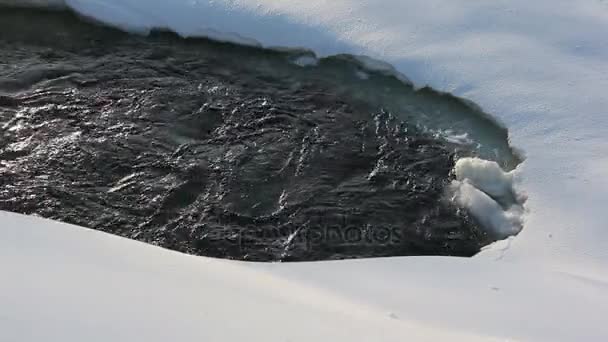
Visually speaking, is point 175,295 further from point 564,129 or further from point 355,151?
point 564,129

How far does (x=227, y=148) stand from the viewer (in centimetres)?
441

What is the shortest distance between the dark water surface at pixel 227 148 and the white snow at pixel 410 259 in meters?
0.25

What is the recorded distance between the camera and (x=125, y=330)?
7.99 feet

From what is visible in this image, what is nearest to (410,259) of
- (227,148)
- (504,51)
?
(227,148)

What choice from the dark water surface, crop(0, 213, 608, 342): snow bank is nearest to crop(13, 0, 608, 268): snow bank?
the dark water surface

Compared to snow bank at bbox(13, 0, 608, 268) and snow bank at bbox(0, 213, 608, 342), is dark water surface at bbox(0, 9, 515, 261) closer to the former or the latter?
snow bank at bbox(13, 0, 608, 268)

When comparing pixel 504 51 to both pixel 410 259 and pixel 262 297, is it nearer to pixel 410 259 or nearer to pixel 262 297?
pixel 410 259

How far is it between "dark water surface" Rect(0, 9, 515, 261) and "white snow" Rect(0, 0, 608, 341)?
0.83 feet

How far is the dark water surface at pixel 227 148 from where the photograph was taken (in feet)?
12.7

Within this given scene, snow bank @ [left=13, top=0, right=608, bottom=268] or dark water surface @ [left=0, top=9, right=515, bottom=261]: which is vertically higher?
snow bank @ [left=13, top=0, right=608, bottom=268]

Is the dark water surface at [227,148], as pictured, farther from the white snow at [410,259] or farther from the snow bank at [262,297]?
the snow bank at [262,297]

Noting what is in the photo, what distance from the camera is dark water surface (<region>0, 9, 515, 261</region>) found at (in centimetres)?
386

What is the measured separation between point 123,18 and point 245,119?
172 cm

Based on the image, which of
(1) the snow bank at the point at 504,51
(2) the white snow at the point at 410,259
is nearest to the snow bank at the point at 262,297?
(2) the white snow at the point at 410,259
